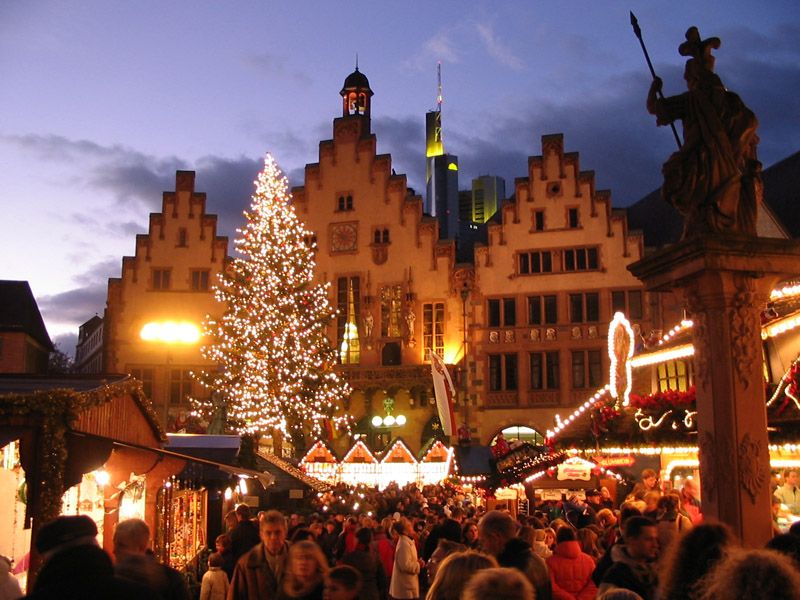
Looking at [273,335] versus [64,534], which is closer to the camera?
[64,534]

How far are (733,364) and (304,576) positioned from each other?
511 centimetres

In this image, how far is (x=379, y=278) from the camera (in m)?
43.4

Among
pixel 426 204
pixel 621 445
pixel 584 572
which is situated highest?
pixel 426 204

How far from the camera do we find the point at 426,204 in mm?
93438

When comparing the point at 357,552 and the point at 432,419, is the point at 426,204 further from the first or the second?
the point at 357,552

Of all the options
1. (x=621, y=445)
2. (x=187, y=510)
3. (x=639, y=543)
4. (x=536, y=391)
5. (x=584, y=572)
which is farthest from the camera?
(x=536, y=391)

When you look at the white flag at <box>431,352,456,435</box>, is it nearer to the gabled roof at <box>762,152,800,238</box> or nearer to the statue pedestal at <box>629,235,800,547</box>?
the gabled roof at <box>762,152,800,238</box>

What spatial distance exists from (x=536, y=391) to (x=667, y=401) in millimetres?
23953

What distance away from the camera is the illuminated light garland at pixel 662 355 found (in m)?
19.8

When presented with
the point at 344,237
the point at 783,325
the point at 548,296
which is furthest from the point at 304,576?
the point at 344,237

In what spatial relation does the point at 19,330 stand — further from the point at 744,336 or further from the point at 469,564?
the point at 469,564

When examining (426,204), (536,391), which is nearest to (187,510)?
(536,391)

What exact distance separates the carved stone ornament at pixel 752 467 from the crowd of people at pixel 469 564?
2.65 feet

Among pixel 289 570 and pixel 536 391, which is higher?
pixel 536 391
